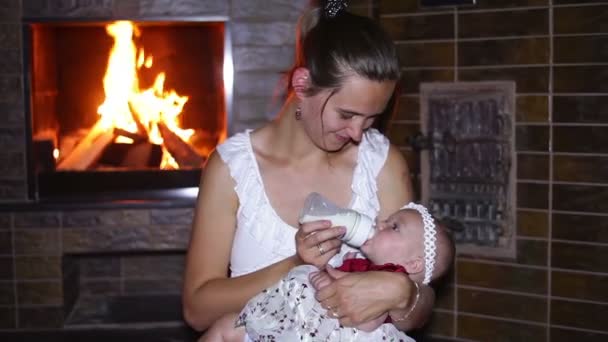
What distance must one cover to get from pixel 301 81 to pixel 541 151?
141cm

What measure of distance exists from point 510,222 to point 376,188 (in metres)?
1.23

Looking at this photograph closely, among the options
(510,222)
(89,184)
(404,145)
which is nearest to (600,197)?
(510,222)

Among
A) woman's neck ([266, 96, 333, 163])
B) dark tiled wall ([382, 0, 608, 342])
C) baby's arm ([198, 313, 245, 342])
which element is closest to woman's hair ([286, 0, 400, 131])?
woman's neck ([266, 96, 333, 163])

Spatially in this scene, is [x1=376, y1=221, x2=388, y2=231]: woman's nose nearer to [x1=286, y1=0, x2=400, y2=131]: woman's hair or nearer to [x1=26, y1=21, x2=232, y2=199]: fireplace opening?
[x1=286, y1=0, x2=400, y2=131]: woman's hair

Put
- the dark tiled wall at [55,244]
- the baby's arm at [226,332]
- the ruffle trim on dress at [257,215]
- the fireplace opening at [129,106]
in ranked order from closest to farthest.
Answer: the baby's arm at [226,332] → the ruffle trim on dress at [257,215] → the dark tiled wall at [55,244] → the fireplace opening at [129,106]

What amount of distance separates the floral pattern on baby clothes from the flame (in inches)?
73.6

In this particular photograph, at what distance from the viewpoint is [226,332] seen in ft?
5.56

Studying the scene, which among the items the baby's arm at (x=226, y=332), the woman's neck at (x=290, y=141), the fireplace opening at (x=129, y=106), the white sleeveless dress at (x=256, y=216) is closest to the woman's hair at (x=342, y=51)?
the woman's neck at (x=290, y=141)

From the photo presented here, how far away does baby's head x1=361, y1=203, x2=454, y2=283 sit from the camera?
1.70m

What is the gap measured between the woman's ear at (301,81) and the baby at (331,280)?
0.32m

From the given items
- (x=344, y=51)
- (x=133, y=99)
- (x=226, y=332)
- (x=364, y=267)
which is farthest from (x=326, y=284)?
(x=133, y=99)

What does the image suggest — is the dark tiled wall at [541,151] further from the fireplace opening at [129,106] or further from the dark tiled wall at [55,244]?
the dark tiled wall at [55,244]

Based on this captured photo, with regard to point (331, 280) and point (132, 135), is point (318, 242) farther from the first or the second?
point (132, 135)

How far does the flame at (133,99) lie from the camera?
3375 millimetres
